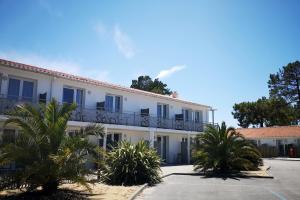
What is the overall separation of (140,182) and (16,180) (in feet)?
18.7

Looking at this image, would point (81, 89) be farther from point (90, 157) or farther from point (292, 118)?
point (292, 118)

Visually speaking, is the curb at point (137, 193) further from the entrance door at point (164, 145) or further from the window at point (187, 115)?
the window at point (187, 115)

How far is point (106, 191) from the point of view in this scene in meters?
11.1

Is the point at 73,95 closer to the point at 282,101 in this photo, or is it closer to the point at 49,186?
the point at 49,186

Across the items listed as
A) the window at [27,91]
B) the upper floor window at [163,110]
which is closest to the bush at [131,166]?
the window at [27,91]

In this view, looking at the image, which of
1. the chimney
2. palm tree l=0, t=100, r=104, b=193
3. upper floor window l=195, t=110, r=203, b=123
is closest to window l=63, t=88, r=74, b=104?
palm tree l=0, t=100, r=104, b=193

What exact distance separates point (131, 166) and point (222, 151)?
721 cm

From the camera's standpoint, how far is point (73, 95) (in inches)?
794

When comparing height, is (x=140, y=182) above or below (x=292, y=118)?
below

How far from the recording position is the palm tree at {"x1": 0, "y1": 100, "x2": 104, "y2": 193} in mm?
9078

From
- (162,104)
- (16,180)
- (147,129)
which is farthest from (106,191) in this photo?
(162,104)

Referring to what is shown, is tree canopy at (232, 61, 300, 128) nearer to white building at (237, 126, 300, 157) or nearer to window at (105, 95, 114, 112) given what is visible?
white building at (237, 126, 300, 157)

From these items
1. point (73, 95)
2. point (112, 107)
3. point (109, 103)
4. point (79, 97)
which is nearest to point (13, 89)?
point (73, 95)

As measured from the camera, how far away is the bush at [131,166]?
13.3 meters
